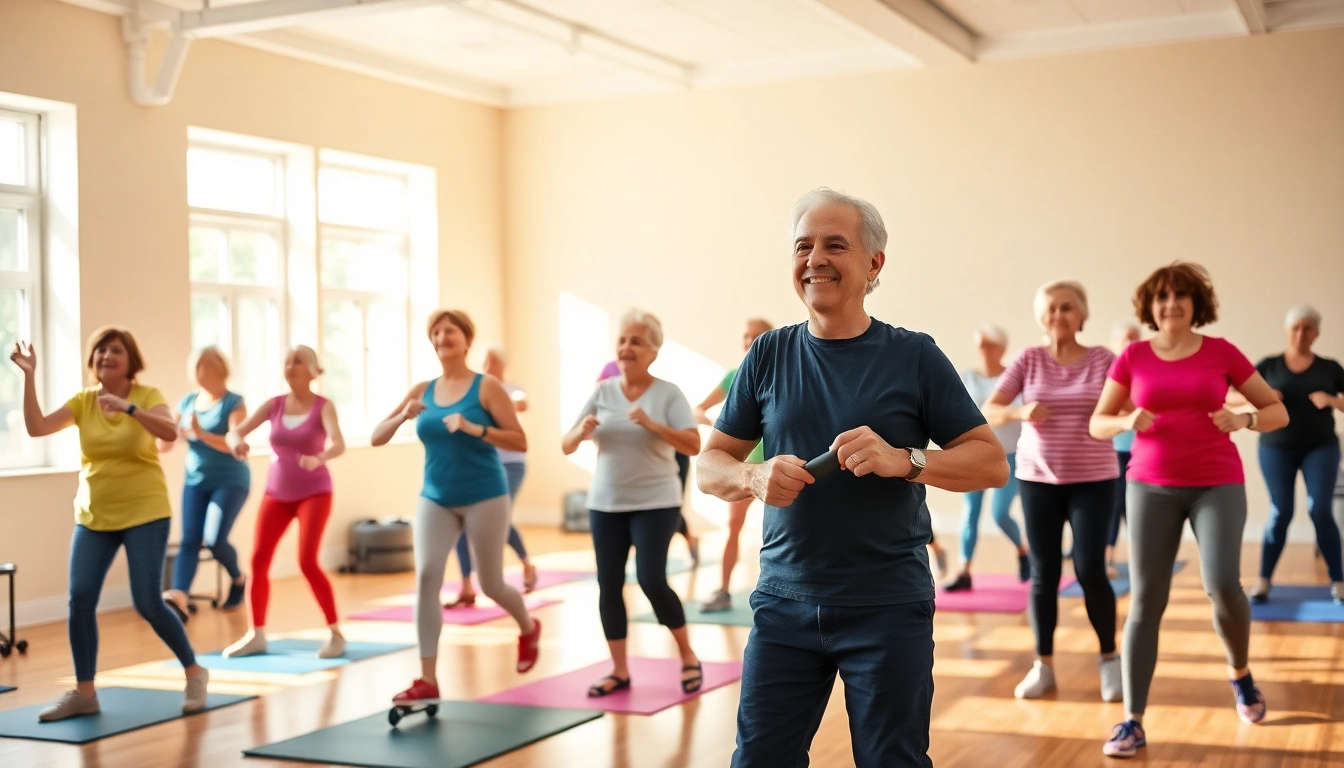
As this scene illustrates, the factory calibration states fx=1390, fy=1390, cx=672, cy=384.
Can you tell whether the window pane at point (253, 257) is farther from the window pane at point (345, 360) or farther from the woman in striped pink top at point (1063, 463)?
the woman in striped pink top at point (1063, 463)

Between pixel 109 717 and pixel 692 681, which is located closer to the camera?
pixel 109 717

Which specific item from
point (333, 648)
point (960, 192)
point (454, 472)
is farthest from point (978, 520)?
point (454, 472)

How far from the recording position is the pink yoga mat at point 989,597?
6.85 meters

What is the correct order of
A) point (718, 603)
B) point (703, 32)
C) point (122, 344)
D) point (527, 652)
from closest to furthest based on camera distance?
point (122, 344)
point (527, 652)
point (718, 603)
point (703, 32)

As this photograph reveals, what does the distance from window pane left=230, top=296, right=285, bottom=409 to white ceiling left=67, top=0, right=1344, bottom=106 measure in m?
1.66

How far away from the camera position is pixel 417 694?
15.6 feet

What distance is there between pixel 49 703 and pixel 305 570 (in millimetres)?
1163

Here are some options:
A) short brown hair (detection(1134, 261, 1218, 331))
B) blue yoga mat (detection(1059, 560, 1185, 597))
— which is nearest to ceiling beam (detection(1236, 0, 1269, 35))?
blue yoga mat (detection(1059, 560, 1185, 597))

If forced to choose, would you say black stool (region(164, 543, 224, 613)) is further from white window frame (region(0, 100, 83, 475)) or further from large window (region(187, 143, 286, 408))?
large window (region(187, 143, 286, 408))

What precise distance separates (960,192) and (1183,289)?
18.8ft

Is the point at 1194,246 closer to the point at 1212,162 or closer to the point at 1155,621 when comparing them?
the point at 1212,162

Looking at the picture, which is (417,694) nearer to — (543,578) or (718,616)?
(718,616)

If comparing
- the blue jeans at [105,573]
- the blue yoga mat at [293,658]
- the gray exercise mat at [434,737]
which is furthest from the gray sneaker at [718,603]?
the blue jeans at [105,573]

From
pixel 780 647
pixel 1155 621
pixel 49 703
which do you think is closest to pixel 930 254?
pixel 1155 621
